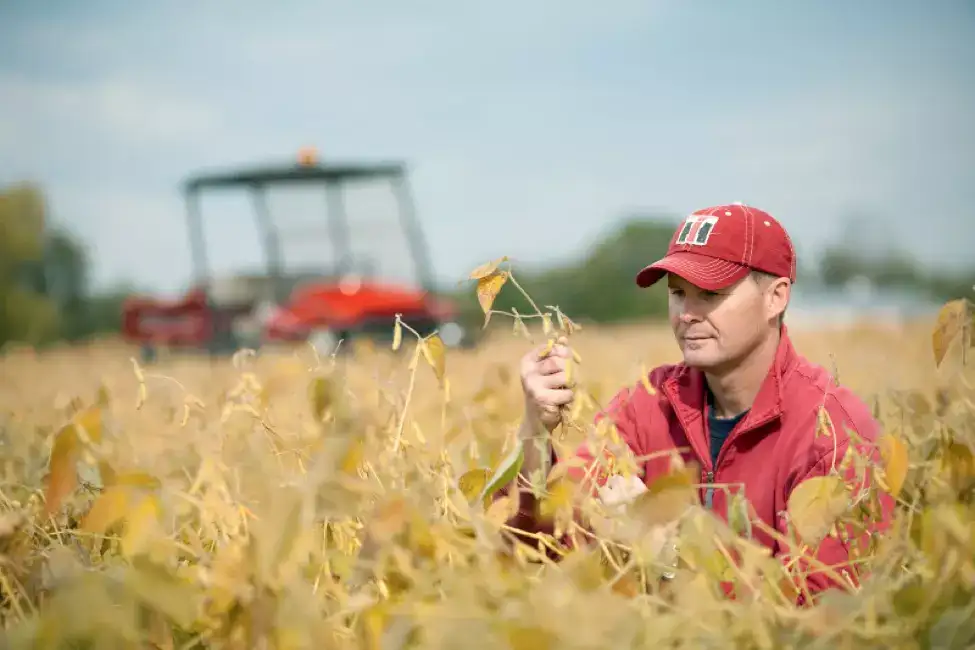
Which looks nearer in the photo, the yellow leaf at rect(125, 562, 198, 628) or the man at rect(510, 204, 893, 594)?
the yellow leaf at rect(125, 562, 198, 628)

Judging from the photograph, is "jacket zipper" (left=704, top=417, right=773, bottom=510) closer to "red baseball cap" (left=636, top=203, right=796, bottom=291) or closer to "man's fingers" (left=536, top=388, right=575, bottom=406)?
"red baseball cap" (left=636, top=203, right=796, bottom=291)

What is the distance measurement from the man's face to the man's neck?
0.06 feet

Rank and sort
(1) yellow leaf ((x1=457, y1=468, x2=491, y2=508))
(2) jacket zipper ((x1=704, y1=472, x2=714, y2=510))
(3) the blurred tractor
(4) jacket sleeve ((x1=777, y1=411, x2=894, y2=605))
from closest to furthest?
(4) jacket sleeve ((x1=777, y1=411, x2=894, y2=605)) → (1) yellow leaf ((x1=457, y1=468, x2=491, y2=508)) → (2) jacket zipper ((x1=704, y1=472, x2=714, y2=510)) → (3) the blurred tractor

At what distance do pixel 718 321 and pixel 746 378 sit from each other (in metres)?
0.13

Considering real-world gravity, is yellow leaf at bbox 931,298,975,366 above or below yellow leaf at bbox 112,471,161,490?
Result: above

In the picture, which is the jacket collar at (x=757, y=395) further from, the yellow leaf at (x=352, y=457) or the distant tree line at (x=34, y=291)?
the distant tree line at (x=34, y=291)

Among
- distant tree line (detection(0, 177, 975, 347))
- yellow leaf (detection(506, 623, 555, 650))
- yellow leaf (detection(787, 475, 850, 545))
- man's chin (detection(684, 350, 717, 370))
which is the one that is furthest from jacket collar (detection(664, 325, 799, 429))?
distant tree line (detection(0, 177, 975, 347))

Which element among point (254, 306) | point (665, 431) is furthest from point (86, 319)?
point (665, 431)

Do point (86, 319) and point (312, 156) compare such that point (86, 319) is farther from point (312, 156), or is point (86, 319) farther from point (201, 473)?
point (201, 473)

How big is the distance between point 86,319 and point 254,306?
2635 centimetres

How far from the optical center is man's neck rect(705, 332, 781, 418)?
1.71 m

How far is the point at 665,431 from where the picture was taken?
1.77 meters

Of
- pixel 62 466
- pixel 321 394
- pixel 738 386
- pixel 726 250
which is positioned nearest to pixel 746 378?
pixel 738 386

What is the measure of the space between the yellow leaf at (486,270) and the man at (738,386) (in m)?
0.36
